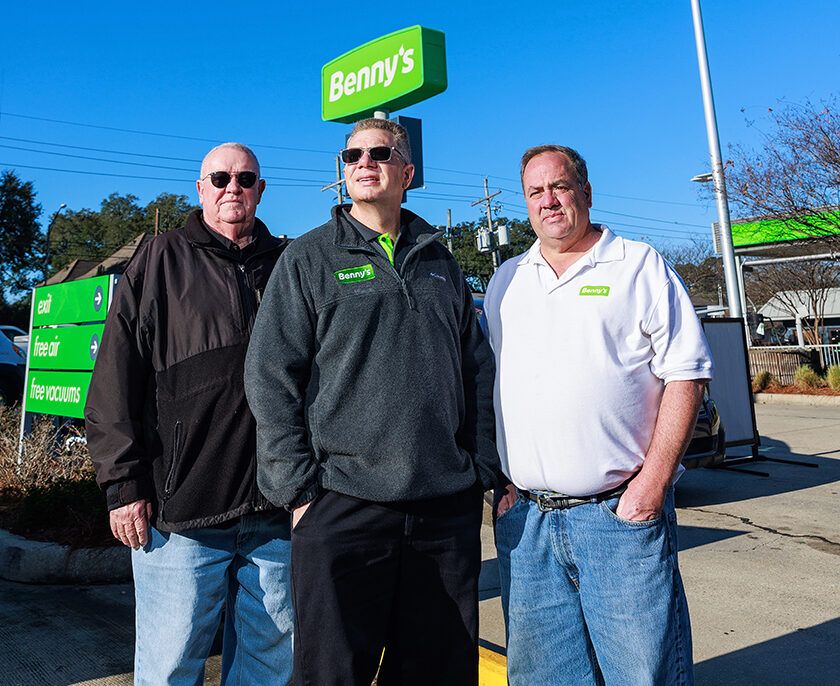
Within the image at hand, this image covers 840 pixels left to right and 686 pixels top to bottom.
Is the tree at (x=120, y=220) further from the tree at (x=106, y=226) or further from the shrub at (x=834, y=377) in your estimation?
the shrub at (x=834, y=377)

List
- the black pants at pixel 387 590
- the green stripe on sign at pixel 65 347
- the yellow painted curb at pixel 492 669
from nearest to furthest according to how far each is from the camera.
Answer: the black pants at pixel 387 590 < the yellow painted curb at pixel 492 669 < the green stripe on sign at pixel 65 347

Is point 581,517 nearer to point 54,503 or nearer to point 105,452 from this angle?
point 105,452

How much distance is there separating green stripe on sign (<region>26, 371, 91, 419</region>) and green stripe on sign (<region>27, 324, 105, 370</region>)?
0.28ft

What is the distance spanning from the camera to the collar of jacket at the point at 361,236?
2.38 m

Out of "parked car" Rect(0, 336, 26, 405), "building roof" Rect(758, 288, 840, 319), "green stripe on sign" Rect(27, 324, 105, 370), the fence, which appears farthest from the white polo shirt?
"building roof" Rect(758, 288, 840, 319)

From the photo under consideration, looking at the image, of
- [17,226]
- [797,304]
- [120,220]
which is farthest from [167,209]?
[797,304]

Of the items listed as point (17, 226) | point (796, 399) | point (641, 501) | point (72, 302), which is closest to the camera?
point (641, 501)

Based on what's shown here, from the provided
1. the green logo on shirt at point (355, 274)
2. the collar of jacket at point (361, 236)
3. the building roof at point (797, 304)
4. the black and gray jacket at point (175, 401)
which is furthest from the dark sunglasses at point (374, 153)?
the building roof at point (797, 304)

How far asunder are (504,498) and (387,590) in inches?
21.5

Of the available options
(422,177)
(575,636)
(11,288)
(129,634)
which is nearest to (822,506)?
(422,177)

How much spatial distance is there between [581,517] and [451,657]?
2.00 feet

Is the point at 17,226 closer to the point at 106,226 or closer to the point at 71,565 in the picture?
the point at 106,226

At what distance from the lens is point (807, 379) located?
16.4m

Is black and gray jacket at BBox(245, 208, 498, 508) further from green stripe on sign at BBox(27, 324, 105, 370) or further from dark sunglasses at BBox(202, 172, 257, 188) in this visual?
green stripe on sign at BBox(27, 324, 105, 370)
